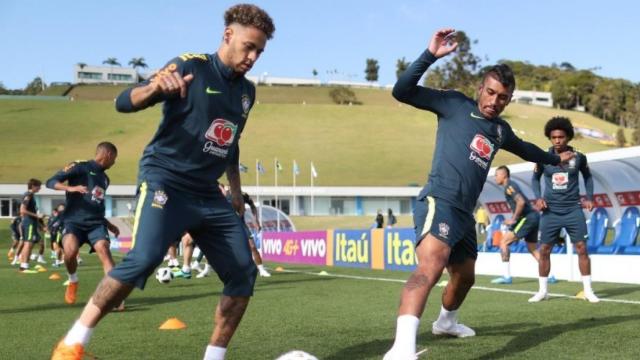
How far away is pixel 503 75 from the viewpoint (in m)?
6.01

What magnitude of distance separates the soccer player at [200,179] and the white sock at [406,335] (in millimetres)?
1095

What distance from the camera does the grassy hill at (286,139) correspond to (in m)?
88.8

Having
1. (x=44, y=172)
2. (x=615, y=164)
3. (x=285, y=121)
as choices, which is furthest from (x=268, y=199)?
(x=615, y=164)

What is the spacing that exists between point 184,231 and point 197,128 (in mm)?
695

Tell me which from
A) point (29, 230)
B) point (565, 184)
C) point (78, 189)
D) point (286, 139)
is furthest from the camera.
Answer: point (286, 139)

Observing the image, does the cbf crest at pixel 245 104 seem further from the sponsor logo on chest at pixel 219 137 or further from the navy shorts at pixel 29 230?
the navy shorts at pixel 29 230

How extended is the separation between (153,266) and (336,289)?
29.3 ft

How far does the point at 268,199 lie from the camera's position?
8269 centimetres

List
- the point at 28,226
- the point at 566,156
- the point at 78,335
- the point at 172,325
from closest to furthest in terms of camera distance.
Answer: the point at 78,335 < the point at 172,325 < the point at 566,156 < the point at 28,226

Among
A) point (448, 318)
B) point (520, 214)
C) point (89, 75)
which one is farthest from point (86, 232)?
point (89, 75)

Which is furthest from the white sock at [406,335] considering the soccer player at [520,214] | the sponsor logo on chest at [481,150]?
the soccer player at [520,214]

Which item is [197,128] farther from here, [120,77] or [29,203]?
[120,77]

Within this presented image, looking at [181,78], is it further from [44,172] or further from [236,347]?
[44,172]

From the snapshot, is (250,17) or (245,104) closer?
(250,17)
